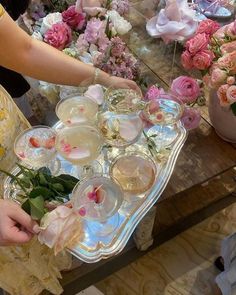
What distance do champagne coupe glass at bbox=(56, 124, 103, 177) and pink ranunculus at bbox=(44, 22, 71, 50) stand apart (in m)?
0.46

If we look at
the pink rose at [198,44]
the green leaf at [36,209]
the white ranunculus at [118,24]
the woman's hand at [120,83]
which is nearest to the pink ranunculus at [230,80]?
the pink rose at [198,44]

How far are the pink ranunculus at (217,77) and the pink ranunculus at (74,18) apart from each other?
0.54 m

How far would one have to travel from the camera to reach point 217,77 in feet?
3.11

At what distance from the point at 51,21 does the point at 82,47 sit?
0.16 m

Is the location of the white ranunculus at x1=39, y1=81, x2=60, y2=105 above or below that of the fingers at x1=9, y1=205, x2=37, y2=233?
below

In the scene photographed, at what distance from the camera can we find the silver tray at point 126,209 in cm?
76

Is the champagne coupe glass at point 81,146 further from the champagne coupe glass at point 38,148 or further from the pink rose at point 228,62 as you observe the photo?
the pink rose at point 228,62

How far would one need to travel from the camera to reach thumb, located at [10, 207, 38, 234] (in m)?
0.69

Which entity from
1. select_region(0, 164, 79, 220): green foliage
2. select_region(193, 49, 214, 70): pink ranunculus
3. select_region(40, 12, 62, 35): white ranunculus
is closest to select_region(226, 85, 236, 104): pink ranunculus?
select_region(193, 49, 214, 70): pink ranunculus

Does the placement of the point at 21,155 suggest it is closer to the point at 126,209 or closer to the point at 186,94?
the point at 126,209

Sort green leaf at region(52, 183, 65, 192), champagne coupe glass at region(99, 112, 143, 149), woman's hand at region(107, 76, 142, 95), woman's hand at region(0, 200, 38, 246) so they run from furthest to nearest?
1. woman's hand at region(107, 76, 142, 95)
2. champagne coupe glass at region(99, 112, 143, 149)
3. green leaf at region(52, 183, 65, 192)
4. woman's hand at region(0, 200, 38, 246)

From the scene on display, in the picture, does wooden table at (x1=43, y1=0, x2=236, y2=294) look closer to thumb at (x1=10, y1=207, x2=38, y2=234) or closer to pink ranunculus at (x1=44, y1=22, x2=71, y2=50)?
pink ranunculus at (x1=44, y1=22, x2=71, y2=50)

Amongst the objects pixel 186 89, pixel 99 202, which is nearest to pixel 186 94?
pixel 186 89

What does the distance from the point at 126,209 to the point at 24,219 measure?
228mm
